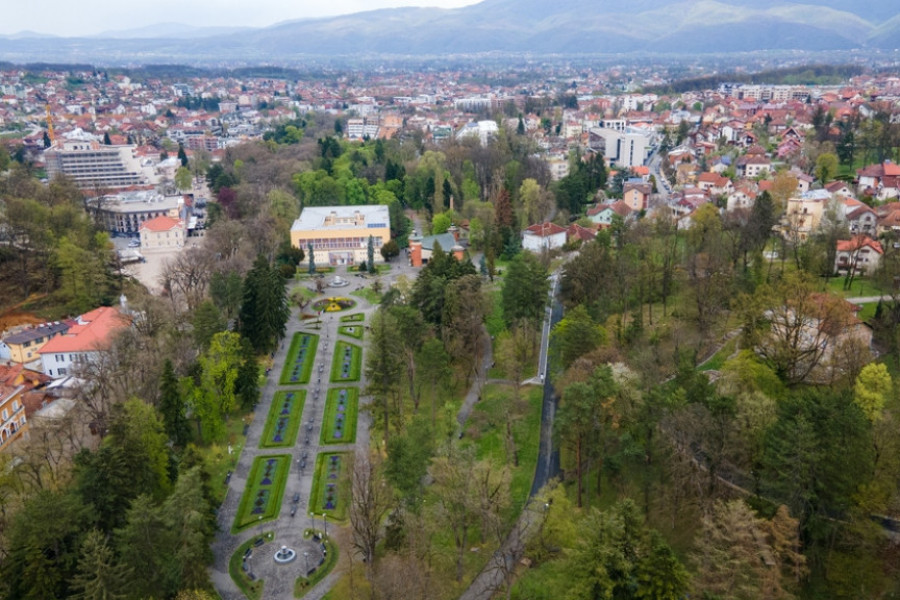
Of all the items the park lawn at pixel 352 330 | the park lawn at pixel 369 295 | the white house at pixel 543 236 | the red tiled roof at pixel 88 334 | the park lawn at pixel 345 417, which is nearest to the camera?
the park lawn at pixel 345 417

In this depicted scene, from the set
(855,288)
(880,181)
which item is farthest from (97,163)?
(880,181)

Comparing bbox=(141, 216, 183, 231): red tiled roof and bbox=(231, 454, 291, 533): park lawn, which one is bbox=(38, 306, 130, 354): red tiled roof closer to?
bbox=(231, 454, 291, 533): park lawn

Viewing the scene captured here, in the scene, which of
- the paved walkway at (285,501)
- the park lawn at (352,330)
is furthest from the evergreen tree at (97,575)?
the park lawn at (352,330)

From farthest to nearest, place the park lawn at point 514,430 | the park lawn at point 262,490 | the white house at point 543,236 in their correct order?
the white house at point 543,236, the park lawn at point 514,430, the park lawn at point 262,490

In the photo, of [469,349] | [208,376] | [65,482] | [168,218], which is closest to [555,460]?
[469,349]

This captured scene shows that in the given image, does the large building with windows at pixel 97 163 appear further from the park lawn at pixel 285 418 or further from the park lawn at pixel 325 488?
the park lawn at pixel 325 488

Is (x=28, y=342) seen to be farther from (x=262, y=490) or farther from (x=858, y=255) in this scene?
(x=858, y=255)

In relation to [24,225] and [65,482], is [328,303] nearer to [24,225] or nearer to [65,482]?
[24,225]
